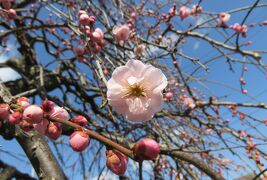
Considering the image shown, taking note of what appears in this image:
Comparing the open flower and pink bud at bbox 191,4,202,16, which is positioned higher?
pink bud at bbox 191,4,202,16

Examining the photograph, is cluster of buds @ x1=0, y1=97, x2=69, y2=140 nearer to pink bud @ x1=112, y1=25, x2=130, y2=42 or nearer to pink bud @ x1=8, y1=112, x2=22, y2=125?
pink bud @ x1=8, y1=112, x2=22, y2=125

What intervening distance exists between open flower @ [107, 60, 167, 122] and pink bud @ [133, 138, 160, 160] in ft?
1.49

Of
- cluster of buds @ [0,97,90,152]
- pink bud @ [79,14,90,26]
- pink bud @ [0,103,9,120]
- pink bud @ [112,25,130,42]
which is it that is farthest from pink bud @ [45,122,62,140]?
pink bud @ [112,25,130,42]

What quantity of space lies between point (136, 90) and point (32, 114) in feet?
1.31

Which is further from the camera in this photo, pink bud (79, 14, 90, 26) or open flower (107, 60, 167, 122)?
pink bud (79, 14, 90, 26)

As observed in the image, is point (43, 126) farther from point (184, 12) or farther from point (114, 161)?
point (184, 12)

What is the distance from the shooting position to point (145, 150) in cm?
46

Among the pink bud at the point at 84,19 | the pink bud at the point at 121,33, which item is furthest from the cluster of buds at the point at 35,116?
the pink bud at the point at 121,33

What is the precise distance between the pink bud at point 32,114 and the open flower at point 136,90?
0.95ft

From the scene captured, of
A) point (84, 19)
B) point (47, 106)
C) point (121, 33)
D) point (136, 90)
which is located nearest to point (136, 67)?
point (136, 90)

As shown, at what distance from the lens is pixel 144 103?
961 mm

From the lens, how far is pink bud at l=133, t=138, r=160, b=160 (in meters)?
0.46

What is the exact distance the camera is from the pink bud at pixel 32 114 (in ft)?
2.14

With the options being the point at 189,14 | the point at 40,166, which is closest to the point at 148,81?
the point at 40,166
